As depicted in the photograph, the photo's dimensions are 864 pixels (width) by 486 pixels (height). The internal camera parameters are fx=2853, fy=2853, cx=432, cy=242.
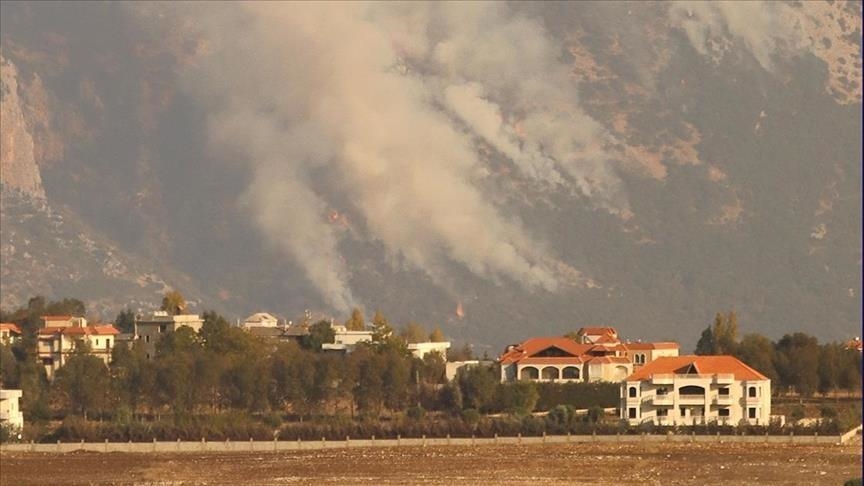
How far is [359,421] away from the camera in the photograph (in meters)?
138

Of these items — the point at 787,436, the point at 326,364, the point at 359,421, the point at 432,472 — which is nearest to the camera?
the point at 432,472

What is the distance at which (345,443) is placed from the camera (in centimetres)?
13150

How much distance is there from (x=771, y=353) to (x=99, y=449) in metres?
38.6

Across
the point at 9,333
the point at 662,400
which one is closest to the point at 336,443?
the point at 662,400

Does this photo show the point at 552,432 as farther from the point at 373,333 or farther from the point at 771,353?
the point at 373,333

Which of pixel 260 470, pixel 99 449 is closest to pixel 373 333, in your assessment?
pixel 99 449

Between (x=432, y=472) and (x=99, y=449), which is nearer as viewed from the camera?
(x=432, y=472)

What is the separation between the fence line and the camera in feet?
425

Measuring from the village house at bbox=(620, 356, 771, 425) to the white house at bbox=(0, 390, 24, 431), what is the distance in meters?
29.9

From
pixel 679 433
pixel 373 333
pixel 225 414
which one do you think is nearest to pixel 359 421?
pixel 225 414

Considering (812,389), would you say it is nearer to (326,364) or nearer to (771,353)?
(771,353)

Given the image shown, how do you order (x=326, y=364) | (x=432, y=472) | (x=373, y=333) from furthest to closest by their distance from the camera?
(x=373, y=333) → (x=326, y=364) → (x=432, y=472)

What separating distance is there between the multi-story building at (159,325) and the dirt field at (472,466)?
114 feet

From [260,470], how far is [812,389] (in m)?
37.8
